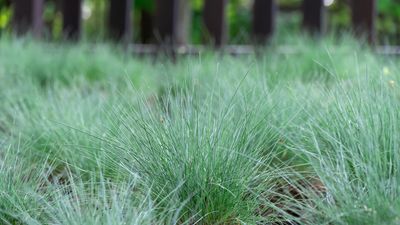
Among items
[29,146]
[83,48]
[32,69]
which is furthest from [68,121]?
[83,48]

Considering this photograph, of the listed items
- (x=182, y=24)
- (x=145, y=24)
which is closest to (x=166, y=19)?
(x=182, y=24)

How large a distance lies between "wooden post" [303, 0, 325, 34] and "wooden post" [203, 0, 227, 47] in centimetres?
87

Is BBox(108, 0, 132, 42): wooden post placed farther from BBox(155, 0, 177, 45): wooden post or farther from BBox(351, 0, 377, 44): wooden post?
BBox(351, 0, 377, 44): wooden post

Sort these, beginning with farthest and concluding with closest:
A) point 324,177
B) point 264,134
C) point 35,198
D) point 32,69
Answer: point 32,69
point 264,134
point 35,198
point 324,177

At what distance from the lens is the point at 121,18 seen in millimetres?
7676

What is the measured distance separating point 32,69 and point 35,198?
10.1 feet

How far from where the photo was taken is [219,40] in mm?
7355

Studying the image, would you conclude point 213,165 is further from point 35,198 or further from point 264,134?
point 35,198

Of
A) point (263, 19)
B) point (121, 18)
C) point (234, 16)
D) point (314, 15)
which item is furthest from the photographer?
point (234, 16)

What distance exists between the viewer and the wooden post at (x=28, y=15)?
23.3ft

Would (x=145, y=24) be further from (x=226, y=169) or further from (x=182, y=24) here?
(x=226, y=169)

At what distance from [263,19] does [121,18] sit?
155 cm

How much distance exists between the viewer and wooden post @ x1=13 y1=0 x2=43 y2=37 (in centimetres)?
711

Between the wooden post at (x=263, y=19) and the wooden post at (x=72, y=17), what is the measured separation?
6.30 feet
